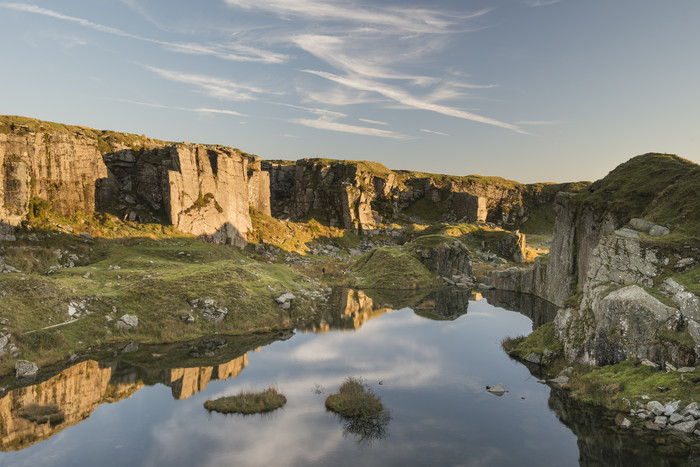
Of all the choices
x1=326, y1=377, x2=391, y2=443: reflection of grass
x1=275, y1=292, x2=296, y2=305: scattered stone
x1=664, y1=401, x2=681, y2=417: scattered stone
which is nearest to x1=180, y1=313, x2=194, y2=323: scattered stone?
x1=275, y1=292, x2=296, y2=305: scattered stone

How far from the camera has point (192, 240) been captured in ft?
225

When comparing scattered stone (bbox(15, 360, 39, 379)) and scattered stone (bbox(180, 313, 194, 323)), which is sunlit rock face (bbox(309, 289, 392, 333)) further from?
scattered stone (bbox(15, 360, 39, 379))

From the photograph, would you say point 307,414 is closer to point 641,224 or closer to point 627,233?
point 627,233

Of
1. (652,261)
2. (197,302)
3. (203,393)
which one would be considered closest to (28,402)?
(203,393)

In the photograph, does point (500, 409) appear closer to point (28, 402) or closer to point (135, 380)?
point (135, 380)

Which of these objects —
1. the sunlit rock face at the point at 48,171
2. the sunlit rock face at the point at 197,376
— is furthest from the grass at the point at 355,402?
the sunlit rock face at the point at 48,171

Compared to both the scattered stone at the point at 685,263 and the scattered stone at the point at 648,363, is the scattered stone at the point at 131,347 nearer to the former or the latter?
the scattered stone at the point at 648,363

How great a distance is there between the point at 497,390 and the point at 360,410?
1004 cm

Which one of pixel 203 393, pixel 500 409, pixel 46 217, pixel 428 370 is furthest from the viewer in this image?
pixel 46 217

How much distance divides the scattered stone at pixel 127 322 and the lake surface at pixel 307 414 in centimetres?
258

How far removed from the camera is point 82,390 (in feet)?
82.2

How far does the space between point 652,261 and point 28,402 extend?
41536 mm

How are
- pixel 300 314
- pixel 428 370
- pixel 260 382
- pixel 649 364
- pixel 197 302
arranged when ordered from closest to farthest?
pixel 649 364 → pixel 260 382 → pixel 428 370 → pixel 197 302 → pixel 300 314

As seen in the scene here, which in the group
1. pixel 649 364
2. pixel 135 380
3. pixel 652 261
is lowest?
pixel 135 380
